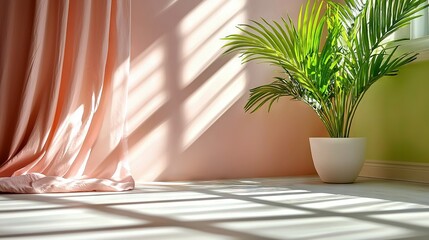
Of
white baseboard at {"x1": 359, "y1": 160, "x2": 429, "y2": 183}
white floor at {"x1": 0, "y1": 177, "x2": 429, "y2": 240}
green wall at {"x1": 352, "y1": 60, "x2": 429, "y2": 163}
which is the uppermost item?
green wall at {"x1": 352, "y1": 60, "x2": 429, "y2": 163}

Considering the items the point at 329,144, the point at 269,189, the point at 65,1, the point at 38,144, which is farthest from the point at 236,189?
the point at 65,1

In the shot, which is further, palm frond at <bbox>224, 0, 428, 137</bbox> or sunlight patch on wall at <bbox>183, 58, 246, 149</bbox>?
sunlight patch on wall at <bbox>183, 58, 246, 149</bbox>

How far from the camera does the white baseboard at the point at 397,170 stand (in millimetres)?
3701

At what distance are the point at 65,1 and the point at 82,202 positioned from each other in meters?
1.21

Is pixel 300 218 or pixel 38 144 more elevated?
pixel 38 144

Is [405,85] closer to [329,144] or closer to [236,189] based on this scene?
[329,144]

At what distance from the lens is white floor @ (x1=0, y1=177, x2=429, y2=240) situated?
6.37 feet

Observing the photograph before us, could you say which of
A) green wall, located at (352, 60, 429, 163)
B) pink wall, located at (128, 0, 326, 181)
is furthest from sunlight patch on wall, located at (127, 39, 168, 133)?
green wall, located at (352, 60, 429, 163)

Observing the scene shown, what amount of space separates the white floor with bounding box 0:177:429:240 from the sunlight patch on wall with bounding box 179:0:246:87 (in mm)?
813

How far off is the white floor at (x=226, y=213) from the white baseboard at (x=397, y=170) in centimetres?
21

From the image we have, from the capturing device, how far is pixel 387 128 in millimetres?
3990

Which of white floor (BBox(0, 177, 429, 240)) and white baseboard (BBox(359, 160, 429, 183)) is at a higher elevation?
white baseboard (BBox(359, 160, 429, 183))

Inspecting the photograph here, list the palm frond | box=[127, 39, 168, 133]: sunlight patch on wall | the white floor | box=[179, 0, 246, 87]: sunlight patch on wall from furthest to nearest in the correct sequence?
box=[179, 0, 246, 87]: sunlight patch on wall → box=[127, 39, 168, 133]: sunlight patch on wall → the palm frond → the white floor

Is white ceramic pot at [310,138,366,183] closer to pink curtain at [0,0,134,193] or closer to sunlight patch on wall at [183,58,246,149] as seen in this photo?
sunlight patch on wall at [183,58,246,149]
